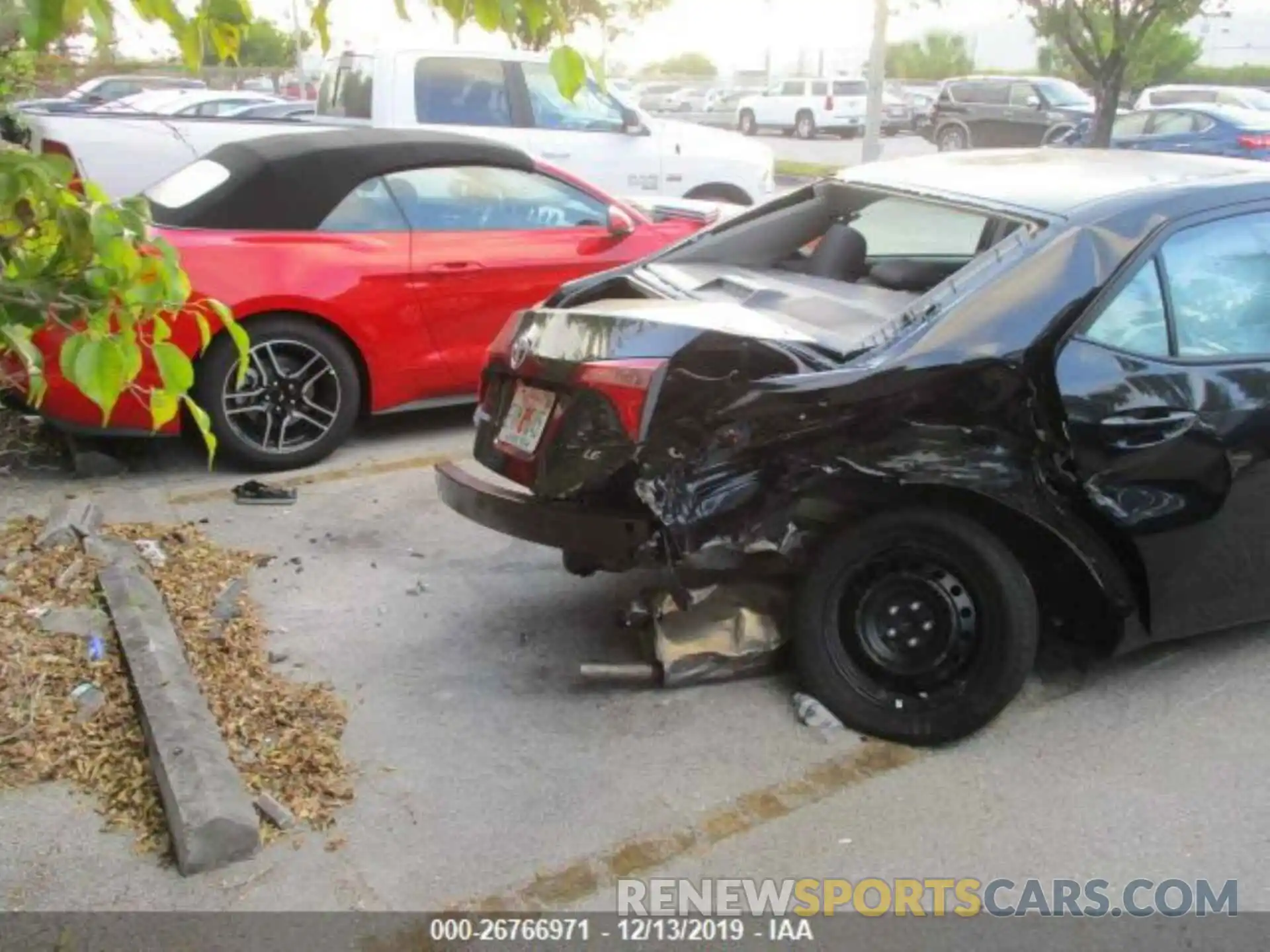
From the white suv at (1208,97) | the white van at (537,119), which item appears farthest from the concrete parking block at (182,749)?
the white suv at (1208,97)

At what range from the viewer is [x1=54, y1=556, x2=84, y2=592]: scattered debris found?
14.3ft

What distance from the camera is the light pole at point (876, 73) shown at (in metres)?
17.0

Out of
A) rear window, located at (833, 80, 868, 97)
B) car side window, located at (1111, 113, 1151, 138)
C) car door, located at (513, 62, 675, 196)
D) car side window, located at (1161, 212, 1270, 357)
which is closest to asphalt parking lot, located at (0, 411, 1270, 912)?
car side window, located at (1161, 212, 1270, 357)

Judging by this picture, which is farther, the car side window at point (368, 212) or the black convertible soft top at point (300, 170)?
the car side window at point (368, 212)

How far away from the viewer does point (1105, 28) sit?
701 inches

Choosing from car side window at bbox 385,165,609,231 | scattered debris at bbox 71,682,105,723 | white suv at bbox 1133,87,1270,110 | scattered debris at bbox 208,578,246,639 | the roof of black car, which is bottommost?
scattered debris at bbox 71,682,105,723

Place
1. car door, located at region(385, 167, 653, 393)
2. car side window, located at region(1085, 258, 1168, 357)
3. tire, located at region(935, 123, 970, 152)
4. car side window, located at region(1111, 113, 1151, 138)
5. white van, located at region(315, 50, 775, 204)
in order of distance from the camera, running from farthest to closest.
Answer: tire, located at region(935, 123, 970, 152) → car side window, located at region(1111, 113, 1151, 138) → white van, located at region(315, 50, 775, 204) → car door, located at region(385, 167, 653, 393) → car side window, located at region(1085, 258, 1168, 357)

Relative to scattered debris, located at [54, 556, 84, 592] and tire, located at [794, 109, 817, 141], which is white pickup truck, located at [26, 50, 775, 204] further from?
tire, located at [794, 109, 817, 141]

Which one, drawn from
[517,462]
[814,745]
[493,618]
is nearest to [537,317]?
[517,462]

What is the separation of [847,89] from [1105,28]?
1837 centimetres

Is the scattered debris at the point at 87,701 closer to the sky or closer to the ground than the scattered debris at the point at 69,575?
closer to the ground

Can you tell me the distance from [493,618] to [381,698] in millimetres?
672

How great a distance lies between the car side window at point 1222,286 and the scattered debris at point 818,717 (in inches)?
58.7

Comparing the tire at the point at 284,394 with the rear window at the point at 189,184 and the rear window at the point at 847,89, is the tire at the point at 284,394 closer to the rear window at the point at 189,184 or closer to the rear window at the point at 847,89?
the rear window at the point at 189,184
